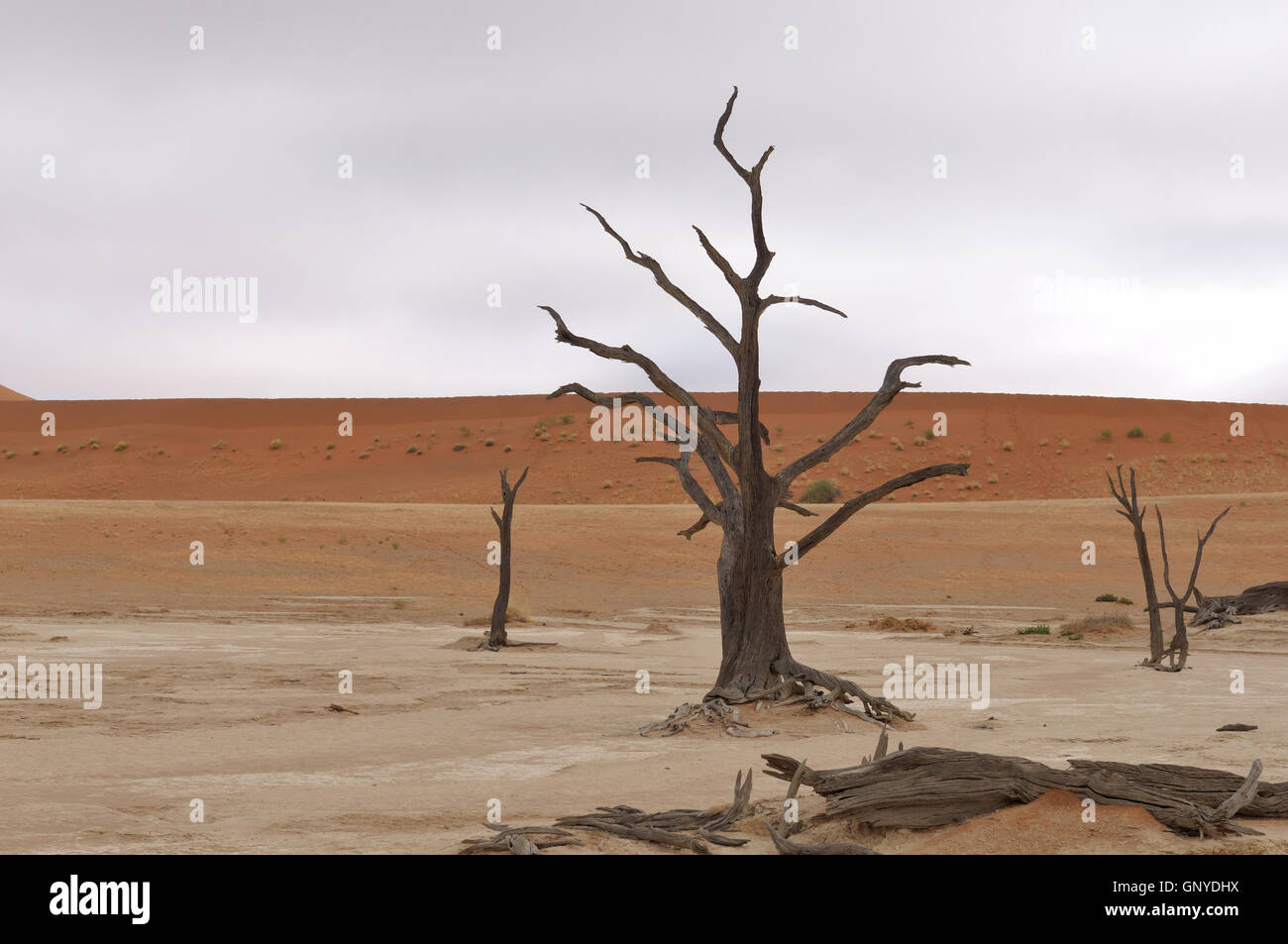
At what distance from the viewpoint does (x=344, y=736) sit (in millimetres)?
12727

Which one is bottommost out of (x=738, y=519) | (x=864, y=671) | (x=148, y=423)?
(x=864, y=671)

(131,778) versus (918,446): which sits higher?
(918,446)

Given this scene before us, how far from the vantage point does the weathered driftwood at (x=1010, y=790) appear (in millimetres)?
7328

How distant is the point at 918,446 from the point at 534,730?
78563 mm

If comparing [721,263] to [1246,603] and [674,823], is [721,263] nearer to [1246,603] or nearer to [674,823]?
[674,823]

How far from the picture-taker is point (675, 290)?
46.9 feet

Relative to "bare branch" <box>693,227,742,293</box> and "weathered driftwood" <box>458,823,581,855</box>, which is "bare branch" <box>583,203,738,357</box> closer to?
"bare branch" <box>693,227,742,293</box>

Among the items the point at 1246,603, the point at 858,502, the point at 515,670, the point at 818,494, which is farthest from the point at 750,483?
the point at 818,494

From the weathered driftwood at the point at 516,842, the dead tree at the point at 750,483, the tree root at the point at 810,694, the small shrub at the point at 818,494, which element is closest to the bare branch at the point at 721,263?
the dead tree at the point at 750,483

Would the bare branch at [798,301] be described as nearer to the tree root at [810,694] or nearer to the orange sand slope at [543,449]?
the tree root at [810,694]

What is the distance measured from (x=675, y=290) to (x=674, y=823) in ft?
25.6

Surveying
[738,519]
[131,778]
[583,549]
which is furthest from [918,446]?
[131,778]

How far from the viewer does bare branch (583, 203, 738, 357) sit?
14211 millimetres
